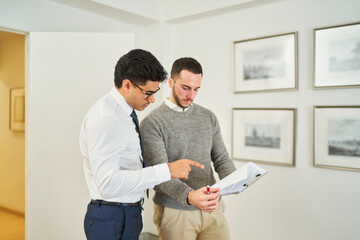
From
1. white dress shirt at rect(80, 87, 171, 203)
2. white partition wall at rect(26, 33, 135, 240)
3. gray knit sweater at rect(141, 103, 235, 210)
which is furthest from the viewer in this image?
white partition wall at rect(26, 33, 135, 240)

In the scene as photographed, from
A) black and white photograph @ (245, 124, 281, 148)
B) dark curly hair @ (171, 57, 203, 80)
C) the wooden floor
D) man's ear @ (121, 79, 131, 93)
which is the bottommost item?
the wooden floor

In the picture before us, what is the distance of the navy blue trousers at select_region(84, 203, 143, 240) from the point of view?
1.40 meters

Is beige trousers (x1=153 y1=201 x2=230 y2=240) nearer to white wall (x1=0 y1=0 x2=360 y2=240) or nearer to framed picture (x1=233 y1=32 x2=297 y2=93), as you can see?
white wall (x1=0 y1=0 x2=360 y2=240)

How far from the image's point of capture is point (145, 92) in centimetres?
143

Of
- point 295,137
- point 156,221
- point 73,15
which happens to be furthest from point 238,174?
point 73,15

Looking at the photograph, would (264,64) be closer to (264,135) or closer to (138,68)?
(264,135)

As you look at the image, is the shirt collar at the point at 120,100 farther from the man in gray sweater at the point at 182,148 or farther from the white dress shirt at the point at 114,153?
the man in gray sweater at the point at 182,148

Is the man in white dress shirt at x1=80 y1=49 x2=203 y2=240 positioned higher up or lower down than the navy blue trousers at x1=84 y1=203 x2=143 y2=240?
higher up

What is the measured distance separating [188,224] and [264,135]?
4.52ft

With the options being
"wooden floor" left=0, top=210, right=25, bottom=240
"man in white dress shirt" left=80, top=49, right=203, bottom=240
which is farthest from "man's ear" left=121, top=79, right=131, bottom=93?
"wooden floor" left=0, top=210, right=25, bottom=240

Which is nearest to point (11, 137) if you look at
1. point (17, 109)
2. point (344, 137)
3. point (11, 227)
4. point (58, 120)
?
point (17, 109)

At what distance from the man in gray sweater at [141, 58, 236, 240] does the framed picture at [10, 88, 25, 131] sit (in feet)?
10.9

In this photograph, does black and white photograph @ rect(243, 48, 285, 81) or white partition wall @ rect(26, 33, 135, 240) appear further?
black and white photograph @ rect(243, 48, 285, 81)

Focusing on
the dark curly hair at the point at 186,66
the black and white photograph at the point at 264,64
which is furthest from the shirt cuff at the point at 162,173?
the black and white photograph at the point at 264,64
